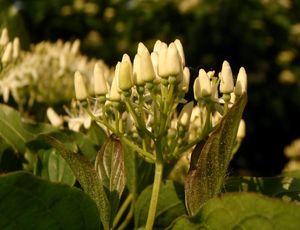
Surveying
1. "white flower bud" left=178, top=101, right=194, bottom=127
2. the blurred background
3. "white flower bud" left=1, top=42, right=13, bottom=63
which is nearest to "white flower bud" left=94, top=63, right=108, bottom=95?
"white flower bud" left=178, top=101, right=194, bottom=127

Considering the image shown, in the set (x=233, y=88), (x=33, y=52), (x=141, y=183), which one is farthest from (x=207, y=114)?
(x=33, y=52)

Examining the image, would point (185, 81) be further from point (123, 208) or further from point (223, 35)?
point (223, 35)

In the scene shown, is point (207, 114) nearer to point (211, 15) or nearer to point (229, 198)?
point (229, 198)

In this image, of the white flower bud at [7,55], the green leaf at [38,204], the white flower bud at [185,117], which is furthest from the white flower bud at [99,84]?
the white flower bud at [7,55]

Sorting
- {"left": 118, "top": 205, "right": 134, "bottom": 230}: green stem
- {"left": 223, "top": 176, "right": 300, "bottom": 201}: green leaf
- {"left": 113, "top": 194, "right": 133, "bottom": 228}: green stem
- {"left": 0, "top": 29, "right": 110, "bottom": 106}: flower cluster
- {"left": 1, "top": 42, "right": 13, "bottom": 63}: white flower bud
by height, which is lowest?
{"left": 118, "top": 205, "right": 134, "bottom": 230}: green stem

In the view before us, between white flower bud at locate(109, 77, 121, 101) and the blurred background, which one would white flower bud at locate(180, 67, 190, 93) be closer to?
white flower bud at locate(109, 77, 121, 101)
